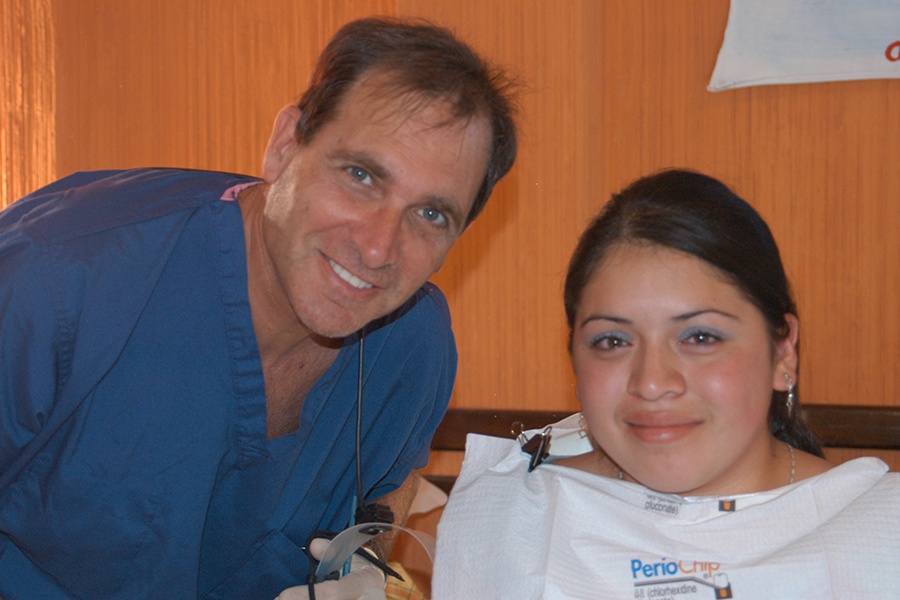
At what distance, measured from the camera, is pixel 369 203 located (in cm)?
138

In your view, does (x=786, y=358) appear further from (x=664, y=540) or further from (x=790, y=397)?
(x=664, y=540)

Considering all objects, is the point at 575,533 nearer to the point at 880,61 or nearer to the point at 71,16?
the point at 880,61

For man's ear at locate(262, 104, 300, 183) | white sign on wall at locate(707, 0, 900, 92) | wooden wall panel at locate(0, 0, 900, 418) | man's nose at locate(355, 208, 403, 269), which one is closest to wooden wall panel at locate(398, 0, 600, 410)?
wooden wall panel at locate(0, 0, 900, 418)

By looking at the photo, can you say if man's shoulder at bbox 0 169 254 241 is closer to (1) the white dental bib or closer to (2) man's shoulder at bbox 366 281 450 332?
(2) man's shoulder at bbox 366 281 450 332

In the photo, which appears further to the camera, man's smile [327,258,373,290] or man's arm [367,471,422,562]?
man's arm [367,471,422,562]

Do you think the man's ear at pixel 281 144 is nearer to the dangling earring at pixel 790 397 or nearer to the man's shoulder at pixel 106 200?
the man's shoulder at pixel 106 200

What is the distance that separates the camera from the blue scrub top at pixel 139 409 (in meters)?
1.33

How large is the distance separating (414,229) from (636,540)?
0.55 m

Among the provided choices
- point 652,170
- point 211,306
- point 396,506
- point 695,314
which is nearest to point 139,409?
point 211,306

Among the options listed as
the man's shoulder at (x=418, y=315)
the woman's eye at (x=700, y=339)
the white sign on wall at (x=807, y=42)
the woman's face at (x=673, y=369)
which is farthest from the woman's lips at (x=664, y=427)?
the white sign on wall at (x=807, y=42)

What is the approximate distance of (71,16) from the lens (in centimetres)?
316

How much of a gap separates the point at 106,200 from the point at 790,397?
1135 millimetres

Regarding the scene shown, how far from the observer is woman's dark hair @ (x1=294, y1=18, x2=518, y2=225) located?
1.43m

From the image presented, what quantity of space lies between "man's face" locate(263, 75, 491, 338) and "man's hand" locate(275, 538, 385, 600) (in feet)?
1.10
